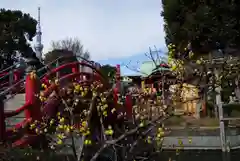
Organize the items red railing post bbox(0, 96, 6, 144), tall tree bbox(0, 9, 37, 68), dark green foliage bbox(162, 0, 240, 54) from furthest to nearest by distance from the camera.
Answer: tall tree bbox(0, 9, 37, 68)
dark green foliage bbox(162, 0, 240, 54)
red railing post bbox(0, 96, 6, 144)

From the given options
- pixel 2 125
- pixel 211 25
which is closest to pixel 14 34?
pixel 211 25

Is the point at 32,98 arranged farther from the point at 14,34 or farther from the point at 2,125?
the point at 14,34

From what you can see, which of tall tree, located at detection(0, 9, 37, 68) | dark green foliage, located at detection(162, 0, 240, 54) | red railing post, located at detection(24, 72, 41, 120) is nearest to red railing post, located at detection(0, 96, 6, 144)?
red railing post, located at detection(24, 72, 41, 120)

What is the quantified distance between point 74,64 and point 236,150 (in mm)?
8675

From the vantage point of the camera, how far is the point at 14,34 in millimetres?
29500

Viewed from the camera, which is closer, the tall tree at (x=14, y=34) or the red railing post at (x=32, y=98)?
the red railing post at (x=32, y=98)

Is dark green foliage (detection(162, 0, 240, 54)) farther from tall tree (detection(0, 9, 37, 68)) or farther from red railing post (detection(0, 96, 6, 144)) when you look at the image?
tall tree (detection(0, 9, 37, 68))

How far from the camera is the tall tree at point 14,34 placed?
2873 centimetres

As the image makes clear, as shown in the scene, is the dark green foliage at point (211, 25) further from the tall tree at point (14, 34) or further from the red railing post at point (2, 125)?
the tall tree at point (14, 34)

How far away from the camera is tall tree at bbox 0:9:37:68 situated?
28.7 metres

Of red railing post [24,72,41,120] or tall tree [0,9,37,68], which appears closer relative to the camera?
red railing post [24,72,41,120]

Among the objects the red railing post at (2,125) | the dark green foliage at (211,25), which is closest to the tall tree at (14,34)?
the dark green foliage at (211,25)

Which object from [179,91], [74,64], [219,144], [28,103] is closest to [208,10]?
[219,144]

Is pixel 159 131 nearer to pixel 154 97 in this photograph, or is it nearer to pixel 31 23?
pixel 154 97
